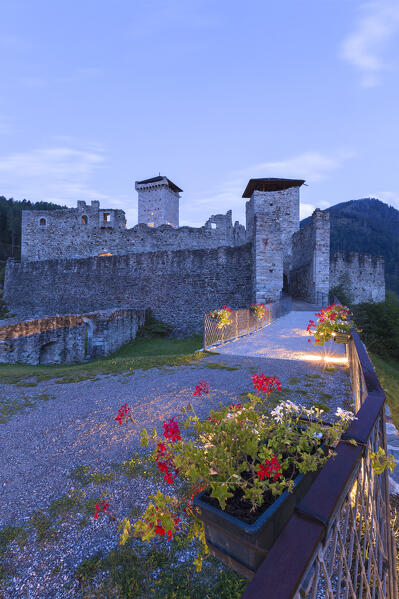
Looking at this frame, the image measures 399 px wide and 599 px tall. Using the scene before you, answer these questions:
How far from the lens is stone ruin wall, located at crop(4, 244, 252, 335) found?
15.7 meters

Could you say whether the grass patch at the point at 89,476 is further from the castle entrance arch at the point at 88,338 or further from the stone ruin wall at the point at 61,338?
the castle entrance arch at the point at 88,338

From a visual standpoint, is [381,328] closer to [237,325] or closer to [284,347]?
[237,325]

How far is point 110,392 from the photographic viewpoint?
544 cm

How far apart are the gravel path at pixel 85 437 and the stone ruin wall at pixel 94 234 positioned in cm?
1921

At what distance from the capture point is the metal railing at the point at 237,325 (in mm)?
9250

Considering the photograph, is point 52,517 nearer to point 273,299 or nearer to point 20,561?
point 20,561

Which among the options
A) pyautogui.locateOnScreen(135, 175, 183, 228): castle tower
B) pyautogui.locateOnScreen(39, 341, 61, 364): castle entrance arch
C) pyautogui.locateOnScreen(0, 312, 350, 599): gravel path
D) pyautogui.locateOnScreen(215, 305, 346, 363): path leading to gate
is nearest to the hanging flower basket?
pyautogui.locateOnScreen(215, 305, 346, 363): path leading to gate

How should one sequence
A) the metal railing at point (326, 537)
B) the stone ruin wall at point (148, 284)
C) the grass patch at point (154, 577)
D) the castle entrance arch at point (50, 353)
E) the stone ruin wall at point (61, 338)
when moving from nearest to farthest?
the metal railing at point (326, 537) < the grass patch at point (154, 577) < the stone ruin wall at point (61, 338) < the castle entrance arch at point (50, 353) < the stone ruin wall at point (148, 284)

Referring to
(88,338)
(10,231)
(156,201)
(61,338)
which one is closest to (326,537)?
(61,338)

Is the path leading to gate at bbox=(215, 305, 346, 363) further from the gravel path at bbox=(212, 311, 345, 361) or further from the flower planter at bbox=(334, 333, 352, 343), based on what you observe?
the flower planter at bbox=(334, 333, 352, 343)

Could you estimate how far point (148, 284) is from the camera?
1802 centimetres

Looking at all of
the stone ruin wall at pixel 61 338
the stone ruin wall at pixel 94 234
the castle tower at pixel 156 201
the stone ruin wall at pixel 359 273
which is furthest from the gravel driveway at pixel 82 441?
the castle tower at pixel 156 201

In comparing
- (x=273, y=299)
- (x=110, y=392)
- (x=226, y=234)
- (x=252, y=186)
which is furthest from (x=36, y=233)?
(x=110, y=392)

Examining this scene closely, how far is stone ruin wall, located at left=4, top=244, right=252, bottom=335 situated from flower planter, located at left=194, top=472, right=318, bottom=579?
1355cm
